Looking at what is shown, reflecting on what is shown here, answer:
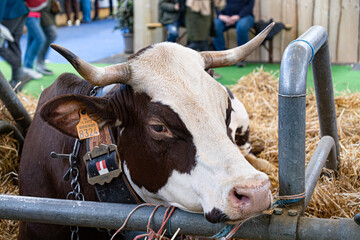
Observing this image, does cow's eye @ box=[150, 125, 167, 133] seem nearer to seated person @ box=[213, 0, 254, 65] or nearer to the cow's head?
the cow's head

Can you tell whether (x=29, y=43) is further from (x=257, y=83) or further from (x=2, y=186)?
(x=2, y=186)

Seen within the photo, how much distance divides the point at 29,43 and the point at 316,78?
671cm

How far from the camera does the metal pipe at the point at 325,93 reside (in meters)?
2.20

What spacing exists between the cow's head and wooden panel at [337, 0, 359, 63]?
6769 millimetres

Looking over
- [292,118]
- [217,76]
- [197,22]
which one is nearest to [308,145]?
[292,118]

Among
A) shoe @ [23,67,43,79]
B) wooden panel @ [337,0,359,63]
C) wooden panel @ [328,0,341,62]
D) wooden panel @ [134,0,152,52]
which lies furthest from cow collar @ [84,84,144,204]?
wooden panel @ [134,0,152,52]

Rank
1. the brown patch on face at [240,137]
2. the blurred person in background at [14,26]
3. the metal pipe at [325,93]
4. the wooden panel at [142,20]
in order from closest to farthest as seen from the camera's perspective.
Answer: the metal pipe at [325,93] → the brown patch on face at [240,137] → the blurred person in background at [14,26] → the wooden panel at [142,20]

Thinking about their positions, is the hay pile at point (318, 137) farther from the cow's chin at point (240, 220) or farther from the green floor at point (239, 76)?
the green floor at point (239, 76)

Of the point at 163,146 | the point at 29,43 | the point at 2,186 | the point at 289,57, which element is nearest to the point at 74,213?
the point at 163,146

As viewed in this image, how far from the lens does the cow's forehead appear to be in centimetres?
176

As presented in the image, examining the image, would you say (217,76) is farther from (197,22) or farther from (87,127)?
(87,127)

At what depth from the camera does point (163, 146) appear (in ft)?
5.90

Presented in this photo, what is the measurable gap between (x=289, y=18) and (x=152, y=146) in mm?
7508

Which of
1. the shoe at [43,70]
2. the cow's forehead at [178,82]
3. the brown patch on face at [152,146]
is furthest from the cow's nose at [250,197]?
the shoe at [43,70]
